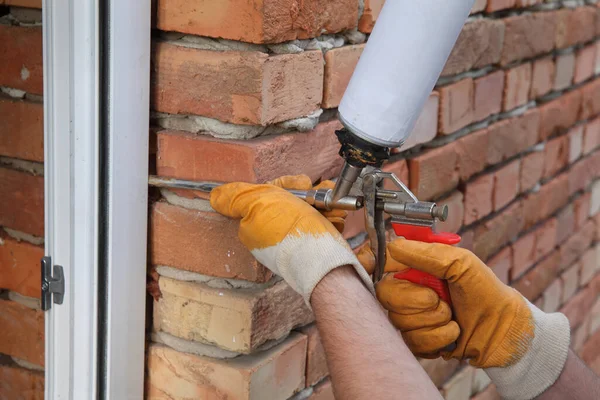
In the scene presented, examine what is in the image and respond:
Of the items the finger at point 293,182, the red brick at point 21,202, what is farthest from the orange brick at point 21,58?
the finger at point 293,182

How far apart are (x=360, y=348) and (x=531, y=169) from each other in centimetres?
133

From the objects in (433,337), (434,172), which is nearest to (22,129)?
(433,337)

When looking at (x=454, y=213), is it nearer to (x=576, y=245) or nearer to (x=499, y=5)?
(x=499, y=5)

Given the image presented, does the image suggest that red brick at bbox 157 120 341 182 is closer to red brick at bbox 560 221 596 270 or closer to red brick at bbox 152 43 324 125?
red brick at bbox 152 43 324 125

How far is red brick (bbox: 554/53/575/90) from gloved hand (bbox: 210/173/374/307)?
1.45 m

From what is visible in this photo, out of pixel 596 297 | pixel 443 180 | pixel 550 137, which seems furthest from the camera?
pixel 596 297

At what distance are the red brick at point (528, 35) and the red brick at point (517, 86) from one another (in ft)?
0.10

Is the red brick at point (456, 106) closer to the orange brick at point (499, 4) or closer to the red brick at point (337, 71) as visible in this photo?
the orange brick at point (499, 4)

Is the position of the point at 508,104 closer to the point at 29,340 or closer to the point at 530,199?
the point at 530,199

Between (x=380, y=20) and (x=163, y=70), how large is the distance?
33 cm

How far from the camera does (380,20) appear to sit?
98 centimetres

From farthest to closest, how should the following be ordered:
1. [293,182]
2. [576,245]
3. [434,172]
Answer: [576,245] → [434,172] → [293,182]

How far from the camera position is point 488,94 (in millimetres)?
1848

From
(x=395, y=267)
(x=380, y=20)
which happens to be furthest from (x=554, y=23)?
(x=380, y=20)
